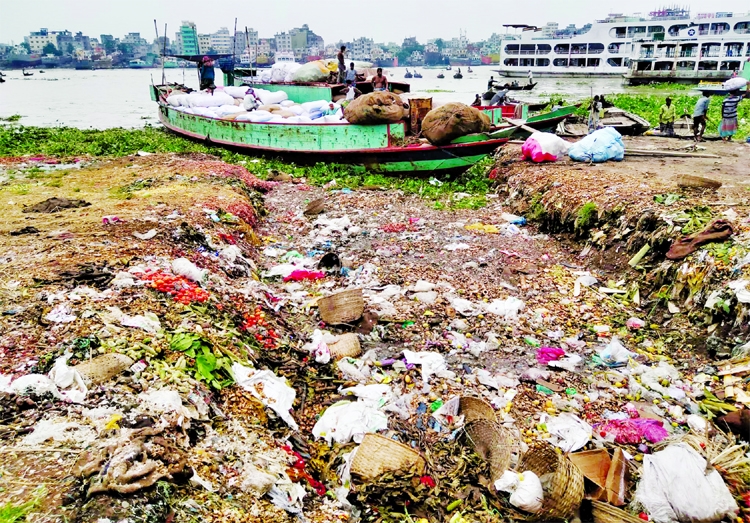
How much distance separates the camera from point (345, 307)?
4.64m

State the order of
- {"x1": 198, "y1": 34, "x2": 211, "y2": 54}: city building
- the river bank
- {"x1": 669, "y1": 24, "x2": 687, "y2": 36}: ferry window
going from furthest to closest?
{"x1": 669, "y1": 24, "x2": 687, "y2": 36}: ferry window → {"x1": 198, "y1": 34, "x2": 211, "y2": 54}: city building → the river bank

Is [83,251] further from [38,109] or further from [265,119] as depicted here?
[38,109]

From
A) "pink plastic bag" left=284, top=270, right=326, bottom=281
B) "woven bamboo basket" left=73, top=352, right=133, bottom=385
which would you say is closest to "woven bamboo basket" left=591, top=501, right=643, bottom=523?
"woven bamboo basket" left=73, top=352, right=133, bottom=385

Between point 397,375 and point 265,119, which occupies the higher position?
point 265,119

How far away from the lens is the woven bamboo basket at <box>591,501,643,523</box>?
98.6 inches

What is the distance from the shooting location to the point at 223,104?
13094 mm

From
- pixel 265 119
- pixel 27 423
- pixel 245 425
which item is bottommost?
pixel 245 425

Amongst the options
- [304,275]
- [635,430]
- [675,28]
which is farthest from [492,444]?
[675,28]

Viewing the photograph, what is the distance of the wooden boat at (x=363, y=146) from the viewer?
379 inches

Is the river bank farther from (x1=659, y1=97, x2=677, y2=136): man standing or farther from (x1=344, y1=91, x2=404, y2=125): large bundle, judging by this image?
(x1=659, y1=97, x2=677, y2=136): man standing

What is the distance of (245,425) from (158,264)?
7.54ft

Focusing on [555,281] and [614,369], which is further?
[555,281]

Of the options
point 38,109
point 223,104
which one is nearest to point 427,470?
point 223,104

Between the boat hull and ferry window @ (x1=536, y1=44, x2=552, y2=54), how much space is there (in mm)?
47874
